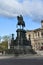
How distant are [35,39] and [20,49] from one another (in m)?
59.6

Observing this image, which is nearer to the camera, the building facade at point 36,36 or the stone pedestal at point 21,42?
the stone pedestal at point 21,42

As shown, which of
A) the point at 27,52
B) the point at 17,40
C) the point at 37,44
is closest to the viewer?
the point at 27,52

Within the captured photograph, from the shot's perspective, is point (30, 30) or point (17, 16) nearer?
point (17, 16)

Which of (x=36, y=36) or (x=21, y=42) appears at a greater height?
(x=36, y=36)

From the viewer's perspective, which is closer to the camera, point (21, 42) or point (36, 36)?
point (21, 42)

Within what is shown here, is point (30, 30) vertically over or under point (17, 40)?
over

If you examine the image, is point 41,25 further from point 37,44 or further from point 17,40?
point 17,40

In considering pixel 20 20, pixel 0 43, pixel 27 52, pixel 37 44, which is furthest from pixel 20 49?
pixel 0 43

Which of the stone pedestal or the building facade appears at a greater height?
the building facade

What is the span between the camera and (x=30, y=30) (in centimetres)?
11044

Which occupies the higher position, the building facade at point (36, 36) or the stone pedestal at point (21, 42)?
the building facade at point (36, 36)

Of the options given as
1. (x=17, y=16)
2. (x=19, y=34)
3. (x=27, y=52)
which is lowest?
(x=27, y=52)

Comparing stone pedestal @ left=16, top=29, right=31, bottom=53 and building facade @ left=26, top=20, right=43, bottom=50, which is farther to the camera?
building facade @ left=26, top=20, right=43, bottom=50

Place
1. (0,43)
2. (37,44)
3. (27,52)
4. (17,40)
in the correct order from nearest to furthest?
(27,52), (17,40), (37,44), (0,43)
